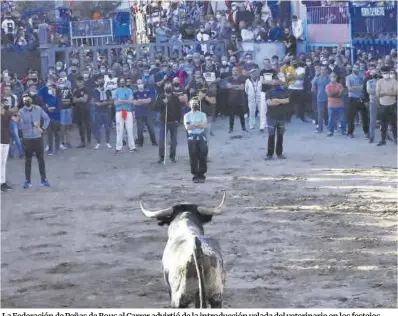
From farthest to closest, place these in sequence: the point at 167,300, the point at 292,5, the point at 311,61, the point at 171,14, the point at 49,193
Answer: the point at 171,14
the point at 292,5
the point at 311,61
the point at 49,193
the point at 167,300

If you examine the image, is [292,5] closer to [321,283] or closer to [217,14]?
[217,14]

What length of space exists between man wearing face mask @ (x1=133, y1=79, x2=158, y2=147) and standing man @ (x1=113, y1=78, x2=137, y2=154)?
50cm

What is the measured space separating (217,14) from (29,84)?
448 inches

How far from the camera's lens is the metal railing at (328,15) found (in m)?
27.0

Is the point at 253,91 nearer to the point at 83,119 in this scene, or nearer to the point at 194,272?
the point at 83,119

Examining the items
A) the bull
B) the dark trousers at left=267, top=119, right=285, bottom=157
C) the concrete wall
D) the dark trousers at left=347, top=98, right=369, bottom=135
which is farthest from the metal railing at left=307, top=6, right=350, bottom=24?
the bull

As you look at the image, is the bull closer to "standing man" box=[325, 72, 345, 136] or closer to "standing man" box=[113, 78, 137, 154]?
"standing man" box=[113, 78, 137, 154]

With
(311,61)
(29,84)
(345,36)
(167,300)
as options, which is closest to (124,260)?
(167,300)

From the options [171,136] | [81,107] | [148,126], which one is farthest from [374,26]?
[171,136]

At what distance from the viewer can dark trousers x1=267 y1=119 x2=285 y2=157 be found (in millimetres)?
18516

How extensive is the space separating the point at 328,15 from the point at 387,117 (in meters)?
8.83

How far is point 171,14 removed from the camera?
31.5 metres

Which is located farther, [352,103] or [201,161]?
[352,103]

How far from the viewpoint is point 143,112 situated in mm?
21234
